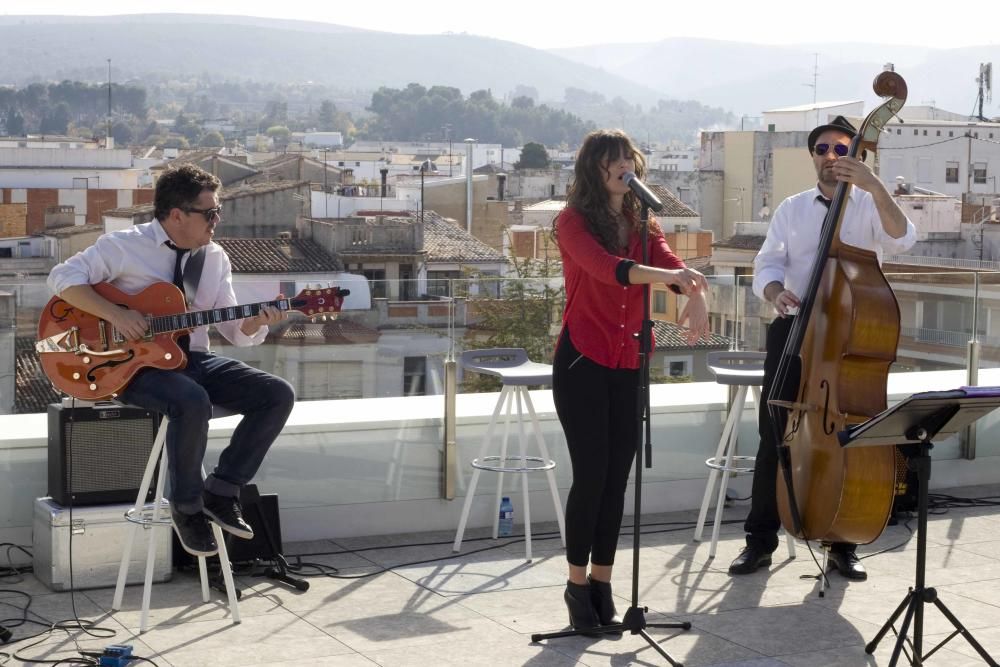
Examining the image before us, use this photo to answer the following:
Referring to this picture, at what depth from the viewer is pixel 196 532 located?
4551mm

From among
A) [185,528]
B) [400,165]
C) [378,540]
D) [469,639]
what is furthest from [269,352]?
[400,165]

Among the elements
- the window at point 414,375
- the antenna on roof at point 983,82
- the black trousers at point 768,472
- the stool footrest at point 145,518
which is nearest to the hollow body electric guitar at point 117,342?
the stool footrest at point 145,518

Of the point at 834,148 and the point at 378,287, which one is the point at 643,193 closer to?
the point at 834,148

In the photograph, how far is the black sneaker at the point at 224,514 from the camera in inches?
179

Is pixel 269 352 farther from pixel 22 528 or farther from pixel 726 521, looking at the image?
pixel 726 521

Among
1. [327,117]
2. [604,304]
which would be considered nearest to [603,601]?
[604,304]

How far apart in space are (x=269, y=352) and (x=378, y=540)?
3.04ft

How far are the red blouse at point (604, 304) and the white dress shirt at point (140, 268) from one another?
115cm

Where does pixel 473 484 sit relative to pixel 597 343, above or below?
below

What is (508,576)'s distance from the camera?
5.32m

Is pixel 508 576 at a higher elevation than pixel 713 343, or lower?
lower

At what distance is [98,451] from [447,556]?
1.45 m

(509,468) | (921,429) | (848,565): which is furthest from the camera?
(509,468)

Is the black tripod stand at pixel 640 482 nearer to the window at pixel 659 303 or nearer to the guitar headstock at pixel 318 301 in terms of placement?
the guitar headstock at pixel 318 301
